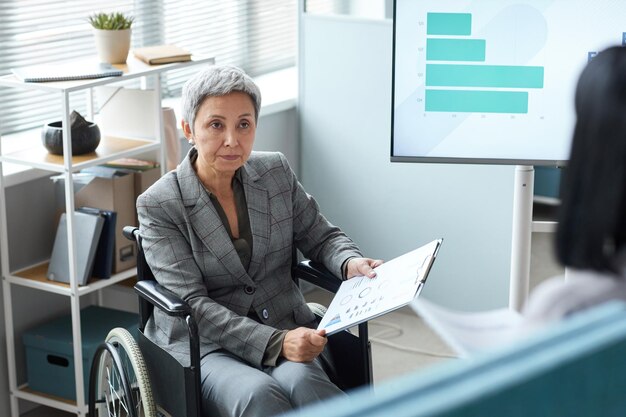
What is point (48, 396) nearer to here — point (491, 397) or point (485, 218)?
point (485, 218)

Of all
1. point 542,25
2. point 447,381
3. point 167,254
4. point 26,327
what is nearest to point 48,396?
point 26,327

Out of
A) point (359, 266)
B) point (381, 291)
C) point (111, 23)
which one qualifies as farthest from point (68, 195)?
point (381, 291)

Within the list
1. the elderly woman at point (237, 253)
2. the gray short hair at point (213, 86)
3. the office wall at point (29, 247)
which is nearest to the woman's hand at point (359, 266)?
the elderly woman at point (237, 253)

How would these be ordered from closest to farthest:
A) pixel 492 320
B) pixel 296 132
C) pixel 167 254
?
pixel 492 320, pixel 167 254, pixel 296 132

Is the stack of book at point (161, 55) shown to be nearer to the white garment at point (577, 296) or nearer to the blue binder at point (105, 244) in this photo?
the blue binder at point (105, 244)

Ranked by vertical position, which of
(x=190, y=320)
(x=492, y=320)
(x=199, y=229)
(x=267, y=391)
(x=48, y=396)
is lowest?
(x=48, y=396)

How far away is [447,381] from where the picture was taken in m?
0.44

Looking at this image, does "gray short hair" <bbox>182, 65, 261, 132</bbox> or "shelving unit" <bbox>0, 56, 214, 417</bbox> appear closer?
"gray short hair" <bbox>182, 65, 261, 132</bbox>

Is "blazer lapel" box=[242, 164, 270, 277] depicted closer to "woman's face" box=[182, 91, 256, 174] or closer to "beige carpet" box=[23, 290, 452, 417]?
"woman's face" box=[182, 91, 256, 174]

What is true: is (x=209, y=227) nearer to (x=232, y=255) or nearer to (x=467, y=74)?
(x=232, y=255)

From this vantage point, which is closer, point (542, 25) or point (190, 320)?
point (190, 320)

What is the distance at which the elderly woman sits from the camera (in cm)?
210

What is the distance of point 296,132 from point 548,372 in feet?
11.6

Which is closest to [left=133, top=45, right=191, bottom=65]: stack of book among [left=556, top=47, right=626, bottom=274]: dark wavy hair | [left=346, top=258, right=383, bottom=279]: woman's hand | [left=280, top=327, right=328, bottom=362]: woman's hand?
[left=346, top=258, right=383, bottom=279]: woman's hand
